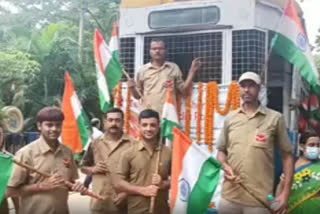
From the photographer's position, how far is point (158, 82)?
544 cm

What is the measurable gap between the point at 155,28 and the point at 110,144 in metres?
1.94

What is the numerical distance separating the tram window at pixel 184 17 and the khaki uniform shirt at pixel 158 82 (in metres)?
0.53

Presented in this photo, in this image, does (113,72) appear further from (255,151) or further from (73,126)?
(255,151)

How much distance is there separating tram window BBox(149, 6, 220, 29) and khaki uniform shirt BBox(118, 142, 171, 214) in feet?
7.31

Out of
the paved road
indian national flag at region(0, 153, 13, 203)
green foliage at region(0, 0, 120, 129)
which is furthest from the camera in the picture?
green foliage at region(0, 0, 120, 129)

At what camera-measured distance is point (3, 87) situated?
1434cm

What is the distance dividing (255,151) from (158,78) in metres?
1.99

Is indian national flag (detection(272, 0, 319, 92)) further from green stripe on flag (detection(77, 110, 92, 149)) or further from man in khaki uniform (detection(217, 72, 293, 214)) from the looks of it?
green stripe on flag (detection(77, 110, 92, 149))

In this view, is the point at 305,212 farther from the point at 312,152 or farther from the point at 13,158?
the point at 13,158

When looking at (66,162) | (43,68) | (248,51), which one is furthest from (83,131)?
(43,68)

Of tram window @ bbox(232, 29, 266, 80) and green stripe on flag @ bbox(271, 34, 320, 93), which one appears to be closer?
green stripe on flag @ bbox(271, 34, 320, 93)

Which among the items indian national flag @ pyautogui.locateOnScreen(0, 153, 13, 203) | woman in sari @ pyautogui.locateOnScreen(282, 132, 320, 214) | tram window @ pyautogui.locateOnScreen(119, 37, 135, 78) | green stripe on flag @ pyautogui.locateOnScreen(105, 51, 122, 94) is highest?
tram window @ pyautogui.locateOnScreen(119, 37, 135, 78)

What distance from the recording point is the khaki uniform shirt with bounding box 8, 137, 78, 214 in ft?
11.5

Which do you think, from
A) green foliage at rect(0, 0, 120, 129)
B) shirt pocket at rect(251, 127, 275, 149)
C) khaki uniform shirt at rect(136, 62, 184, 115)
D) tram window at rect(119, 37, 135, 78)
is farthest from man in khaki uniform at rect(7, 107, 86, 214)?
green foliage at rect(0, 0, 120, 129)
